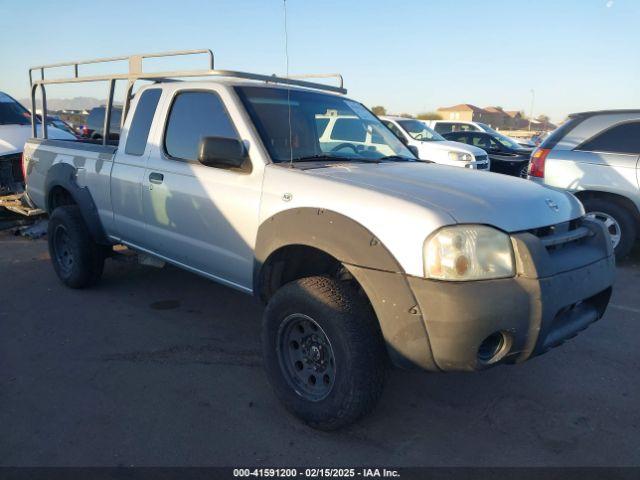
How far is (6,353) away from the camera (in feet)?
12.4

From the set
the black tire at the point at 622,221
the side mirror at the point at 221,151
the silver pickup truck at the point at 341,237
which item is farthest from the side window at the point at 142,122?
the black tire at the point at 622,221

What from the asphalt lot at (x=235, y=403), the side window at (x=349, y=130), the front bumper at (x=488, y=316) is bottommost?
the asphalt lot at (x=235, y=403)

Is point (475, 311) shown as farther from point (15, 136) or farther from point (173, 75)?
point (15, 136)

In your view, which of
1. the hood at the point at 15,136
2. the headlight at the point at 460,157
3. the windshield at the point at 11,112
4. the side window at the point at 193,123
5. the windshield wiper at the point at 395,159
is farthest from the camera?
the headlight at the point at 460,157

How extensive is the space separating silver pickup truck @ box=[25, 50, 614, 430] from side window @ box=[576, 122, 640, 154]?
3702 millimetres

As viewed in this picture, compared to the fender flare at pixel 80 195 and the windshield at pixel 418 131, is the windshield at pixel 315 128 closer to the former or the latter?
the fender flare at pixel 80 195

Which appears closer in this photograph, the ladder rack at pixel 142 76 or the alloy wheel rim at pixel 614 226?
the ladder rack at pixel 142 76

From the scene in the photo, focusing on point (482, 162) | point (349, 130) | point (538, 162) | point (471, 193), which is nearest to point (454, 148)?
point (482, 162)

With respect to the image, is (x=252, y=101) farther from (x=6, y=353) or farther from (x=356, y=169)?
(x=6, y=353)

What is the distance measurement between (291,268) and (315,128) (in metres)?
1.16

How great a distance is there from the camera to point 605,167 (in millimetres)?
6383

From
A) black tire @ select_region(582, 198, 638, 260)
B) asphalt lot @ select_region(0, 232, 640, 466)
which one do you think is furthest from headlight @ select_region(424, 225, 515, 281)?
black tire @ select_region(582, 198, 638, 260)

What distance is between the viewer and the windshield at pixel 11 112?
891 centimetres

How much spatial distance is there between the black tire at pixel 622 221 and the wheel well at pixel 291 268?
4.75 meters
